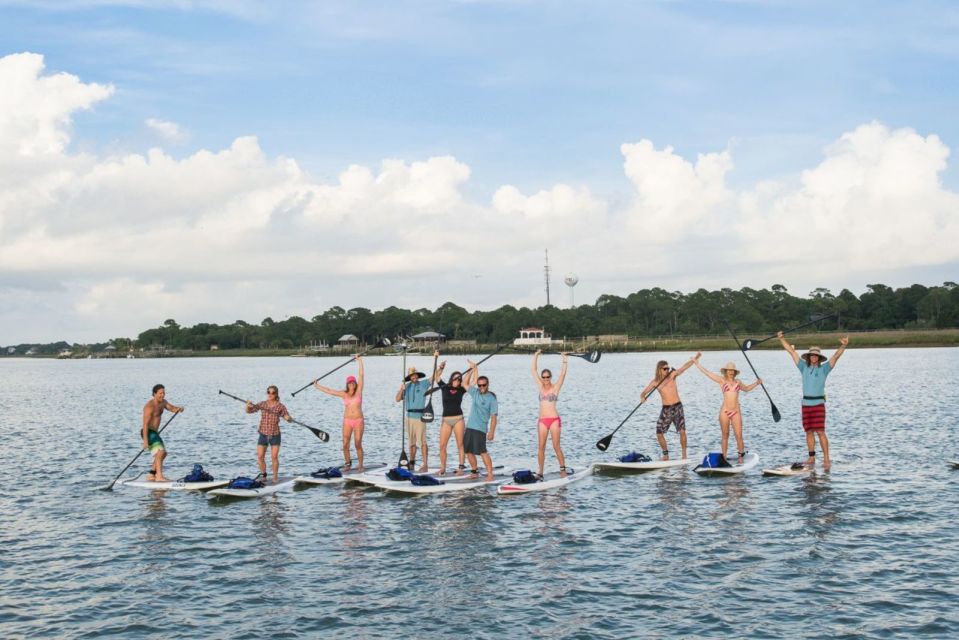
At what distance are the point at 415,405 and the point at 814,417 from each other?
9668mm

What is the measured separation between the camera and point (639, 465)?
22.8m

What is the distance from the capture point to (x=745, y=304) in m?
184

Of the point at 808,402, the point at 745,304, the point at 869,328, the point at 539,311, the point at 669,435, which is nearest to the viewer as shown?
the point at 808,402

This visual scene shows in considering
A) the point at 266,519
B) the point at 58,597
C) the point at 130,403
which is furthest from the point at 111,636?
the point at 130,403

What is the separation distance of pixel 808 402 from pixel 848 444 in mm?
8869

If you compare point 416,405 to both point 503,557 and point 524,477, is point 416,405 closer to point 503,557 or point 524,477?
point 524,477

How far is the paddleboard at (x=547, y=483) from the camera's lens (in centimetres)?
1986

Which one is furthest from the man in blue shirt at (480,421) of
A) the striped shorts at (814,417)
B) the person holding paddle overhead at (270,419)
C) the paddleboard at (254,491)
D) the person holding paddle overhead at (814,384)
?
the striped shorts at (814,417)

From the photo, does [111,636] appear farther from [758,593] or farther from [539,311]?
[539,311]

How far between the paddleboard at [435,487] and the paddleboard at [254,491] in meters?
2.40

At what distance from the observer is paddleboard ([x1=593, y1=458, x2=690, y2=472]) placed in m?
22.8

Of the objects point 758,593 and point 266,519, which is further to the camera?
point 266,519

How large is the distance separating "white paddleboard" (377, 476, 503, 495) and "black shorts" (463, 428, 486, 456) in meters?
0.78

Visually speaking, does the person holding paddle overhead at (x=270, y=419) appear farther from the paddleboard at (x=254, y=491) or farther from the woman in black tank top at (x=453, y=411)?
the woman in black tank top at (x=453, y=411)
